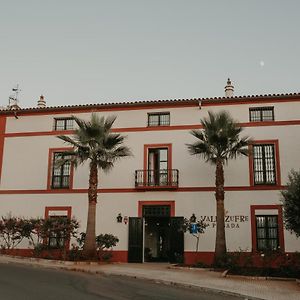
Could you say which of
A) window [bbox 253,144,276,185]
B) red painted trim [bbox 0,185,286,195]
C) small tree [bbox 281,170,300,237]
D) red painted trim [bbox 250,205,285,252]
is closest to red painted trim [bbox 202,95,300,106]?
window [bbox 253,144,276,185]

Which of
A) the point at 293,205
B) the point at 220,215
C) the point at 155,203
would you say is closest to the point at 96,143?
the point at 155,203

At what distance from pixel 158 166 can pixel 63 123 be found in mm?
6349

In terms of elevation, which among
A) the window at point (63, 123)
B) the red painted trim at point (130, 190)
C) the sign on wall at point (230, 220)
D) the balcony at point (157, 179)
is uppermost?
the window at point (63, 123)

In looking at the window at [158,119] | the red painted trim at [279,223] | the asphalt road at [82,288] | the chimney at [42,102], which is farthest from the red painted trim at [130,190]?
the asphalt road at [82,288]

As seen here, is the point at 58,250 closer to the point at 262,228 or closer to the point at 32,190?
the point at 32,190

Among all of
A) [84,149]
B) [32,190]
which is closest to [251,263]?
[84,149]

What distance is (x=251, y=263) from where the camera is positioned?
66.6 ft

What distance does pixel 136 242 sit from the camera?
23016 mm

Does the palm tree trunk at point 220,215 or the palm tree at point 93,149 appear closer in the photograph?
the palm tree trunk at point 220,215

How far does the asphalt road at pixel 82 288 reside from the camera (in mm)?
11148

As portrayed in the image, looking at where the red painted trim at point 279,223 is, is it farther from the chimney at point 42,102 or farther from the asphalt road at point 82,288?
the chimney at point 42,102

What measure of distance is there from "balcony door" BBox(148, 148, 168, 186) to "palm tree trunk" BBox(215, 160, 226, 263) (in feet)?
11.5

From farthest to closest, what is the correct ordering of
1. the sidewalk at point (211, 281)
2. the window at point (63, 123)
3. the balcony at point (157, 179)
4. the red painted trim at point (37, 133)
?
the window at point (63, 123) < the red painted trim at point (37, 133) < the balcony at point (157, 179) < the sidewalk at point (211, 281)

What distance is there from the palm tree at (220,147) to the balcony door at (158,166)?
2743 millimetres
